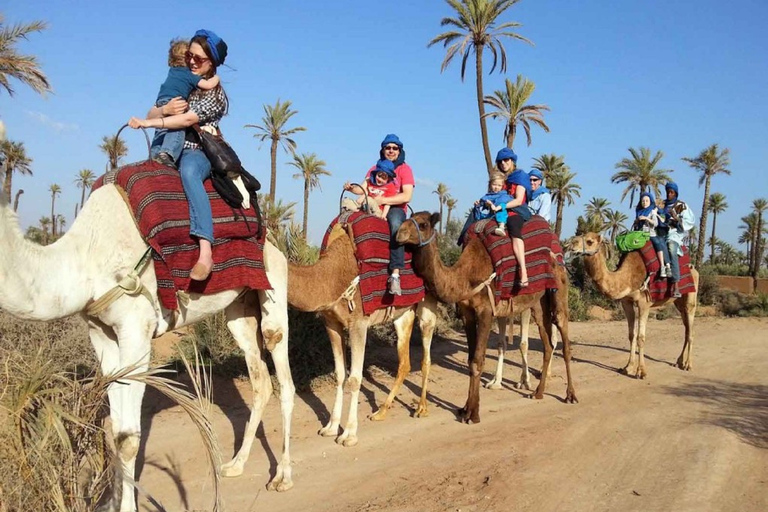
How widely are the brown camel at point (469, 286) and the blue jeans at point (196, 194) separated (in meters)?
2.36

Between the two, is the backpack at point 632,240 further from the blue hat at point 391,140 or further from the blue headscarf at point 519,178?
the blue hat at point 391,140

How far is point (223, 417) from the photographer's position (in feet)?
22.7

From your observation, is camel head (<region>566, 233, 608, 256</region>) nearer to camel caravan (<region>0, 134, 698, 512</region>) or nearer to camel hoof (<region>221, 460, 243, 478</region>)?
camel caravan (<region>0, 134, 698, 512</region>)

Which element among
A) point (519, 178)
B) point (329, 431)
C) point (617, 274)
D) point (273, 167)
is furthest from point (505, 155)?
point (273, 167)

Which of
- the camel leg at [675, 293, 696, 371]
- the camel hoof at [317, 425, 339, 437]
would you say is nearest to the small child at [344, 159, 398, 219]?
the camel hoof at [317, 425, 339, 437]

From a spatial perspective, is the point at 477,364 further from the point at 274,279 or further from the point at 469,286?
the point at 274,279

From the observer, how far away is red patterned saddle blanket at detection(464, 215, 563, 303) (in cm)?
737

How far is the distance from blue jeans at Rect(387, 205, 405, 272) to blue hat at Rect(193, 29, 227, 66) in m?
2.73

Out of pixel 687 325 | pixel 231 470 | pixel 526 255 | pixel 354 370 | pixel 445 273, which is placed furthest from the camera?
pixel 687 325

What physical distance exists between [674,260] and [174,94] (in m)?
8.79

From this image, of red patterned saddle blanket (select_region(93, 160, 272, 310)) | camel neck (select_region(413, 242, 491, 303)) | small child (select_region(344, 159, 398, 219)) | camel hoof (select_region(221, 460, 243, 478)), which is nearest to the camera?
red patterned saddle blanket (select_region(93, 160, 272, 310))

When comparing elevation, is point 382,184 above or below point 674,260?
above

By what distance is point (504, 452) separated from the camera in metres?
5.89

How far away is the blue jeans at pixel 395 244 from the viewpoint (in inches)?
263
